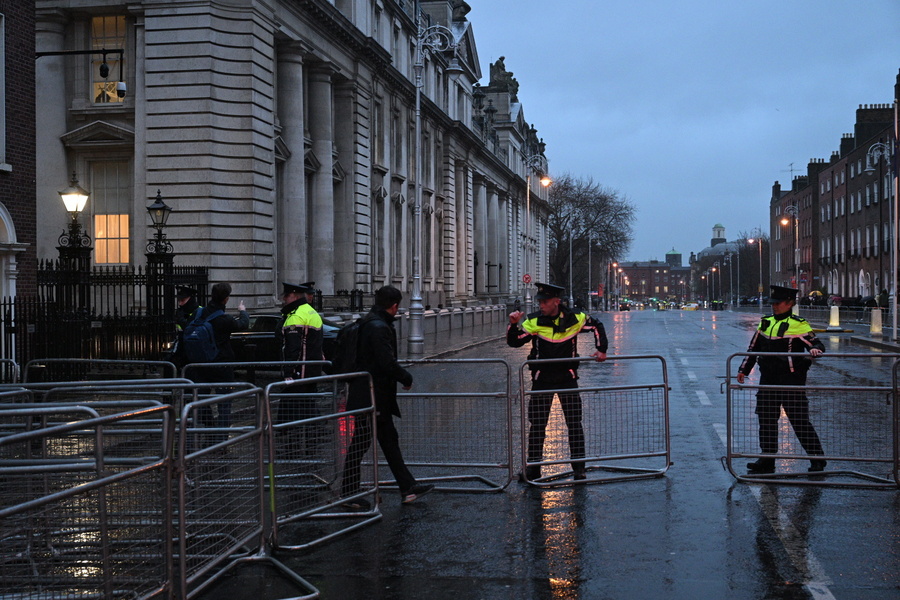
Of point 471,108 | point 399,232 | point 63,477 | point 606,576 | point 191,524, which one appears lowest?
point 606,576

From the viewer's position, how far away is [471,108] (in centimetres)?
6631

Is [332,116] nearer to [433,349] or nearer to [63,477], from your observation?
[433,349]

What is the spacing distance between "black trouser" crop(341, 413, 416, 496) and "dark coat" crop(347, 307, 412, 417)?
0.45 feet

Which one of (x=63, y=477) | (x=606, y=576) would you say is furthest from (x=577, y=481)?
(x=63, y=477)

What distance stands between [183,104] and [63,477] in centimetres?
2230

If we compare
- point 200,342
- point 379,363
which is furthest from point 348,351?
point 200,342

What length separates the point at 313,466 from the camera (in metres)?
7.72

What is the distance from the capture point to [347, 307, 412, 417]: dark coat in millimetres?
8148

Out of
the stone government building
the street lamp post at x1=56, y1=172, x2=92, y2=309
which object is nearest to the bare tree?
the stone government building

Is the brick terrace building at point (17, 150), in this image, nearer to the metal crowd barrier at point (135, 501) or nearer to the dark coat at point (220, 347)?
the dark coat at point (220, 347)

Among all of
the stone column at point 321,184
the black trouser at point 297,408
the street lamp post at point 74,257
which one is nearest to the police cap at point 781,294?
the black trouser at point 297,408

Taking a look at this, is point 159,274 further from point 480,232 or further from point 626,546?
point 480,232

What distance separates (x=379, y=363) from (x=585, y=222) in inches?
3971

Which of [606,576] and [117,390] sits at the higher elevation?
[117,390]
